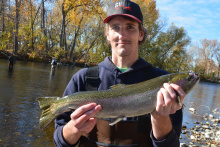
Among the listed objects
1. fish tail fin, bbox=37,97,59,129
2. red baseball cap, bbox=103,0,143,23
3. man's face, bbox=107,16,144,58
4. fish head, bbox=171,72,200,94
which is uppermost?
red baseball cap, bbox=103,0,143,23

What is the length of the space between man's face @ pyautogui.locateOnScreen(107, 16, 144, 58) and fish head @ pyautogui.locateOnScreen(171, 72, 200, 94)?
0.68 metres

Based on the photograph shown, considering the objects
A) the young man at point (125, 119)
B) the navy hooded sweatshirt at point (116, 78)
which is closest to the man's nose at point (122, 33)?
the young man at point (125, 119)

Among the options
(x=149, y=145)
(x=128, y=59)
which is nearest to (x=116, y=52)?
(x=128, y=59)

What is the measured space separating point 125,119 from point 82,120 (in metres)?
0.65

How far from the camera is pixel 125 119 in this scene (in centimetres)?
237

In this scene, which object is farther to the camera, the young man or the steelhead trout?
the steelhead trout

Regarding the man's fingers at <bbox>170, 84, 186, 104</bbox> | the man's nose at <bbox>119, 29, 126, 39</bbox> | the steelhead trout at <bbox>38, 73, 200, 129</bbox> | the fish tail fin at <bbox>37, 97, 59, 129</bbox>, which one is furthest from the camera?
the man's nose at <bbox>119, 29, 126, 39</bbox>

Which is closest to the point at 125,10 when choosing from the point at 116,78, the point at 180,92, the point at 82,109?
the point at 116,78

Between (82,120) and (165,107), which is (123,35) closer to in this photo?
(165,107)

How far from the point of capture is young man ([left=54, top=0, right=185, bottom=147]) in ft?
6.56

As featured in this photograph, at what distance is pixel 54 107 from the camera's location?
2.29 m

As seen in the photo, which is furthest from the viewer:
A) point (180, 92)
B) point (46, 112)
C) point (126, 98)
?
point (46, 112)

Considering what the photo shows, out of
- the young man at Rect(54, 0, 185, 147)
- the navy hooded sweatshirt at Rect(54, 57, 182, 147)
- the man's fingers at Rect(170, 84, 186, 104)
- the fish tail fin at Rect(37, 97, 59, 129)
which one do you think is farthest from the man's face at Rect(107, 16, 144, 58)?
the fish tail fin at Rect(37, 97, 59, 129)

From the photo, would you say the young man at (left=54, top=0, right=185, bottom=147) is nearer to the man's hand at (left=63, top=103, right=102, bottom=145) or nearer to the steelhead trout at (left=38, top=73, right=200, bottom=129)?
the man's hand at (left=63, top=103, right=102, bottom=145)
